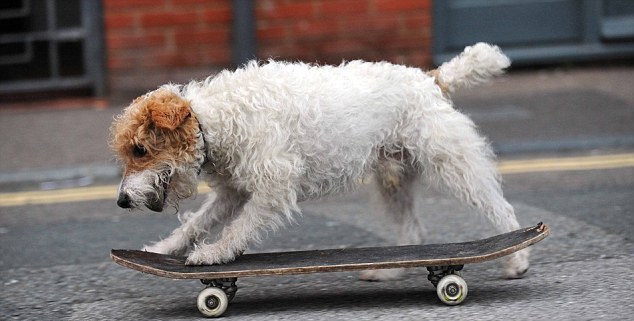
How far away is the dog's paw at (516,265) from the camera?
17.9 feet

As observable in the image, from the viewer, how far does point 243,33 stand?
1118 centimetres

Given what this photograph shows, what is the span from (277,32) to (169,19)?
114 centimetres

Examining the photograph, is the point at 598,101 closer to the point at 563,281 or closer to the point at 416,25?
the point at 416,25

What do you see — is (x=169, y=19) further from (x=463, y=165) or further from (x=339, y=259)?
(x=339, y=259)

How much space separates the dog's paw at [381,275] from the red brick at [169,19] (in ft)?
20.2

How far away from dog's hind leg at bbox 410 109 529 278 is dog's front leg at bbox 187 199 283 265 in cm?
86

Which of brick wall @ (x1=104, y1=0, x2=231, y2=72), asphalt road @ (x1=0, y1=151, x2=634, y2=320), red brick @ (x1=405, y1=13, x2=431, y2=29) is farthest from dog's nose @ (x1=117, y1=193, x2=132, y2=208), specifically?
red brick @ (x1=405, y1=13, x2=431, y2=29)

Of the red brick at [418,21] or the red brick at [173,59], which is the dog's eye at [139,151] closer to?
the red brick at [173,59]

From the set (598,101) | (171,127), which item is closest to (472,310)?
(171,127)

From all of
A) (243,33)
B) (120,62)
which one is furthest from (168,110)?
(120,62)

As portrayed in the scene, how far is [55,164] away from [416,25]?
13.9 feet

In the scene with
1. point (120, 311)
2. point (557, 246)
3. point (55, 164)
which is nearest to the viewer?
point (120, 311)

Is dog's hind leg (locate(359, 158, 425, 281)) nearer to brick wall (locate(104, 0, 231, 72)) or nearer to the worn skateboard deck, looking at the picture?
the worn skateboard deck

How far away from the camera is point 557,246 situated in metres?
6.17
